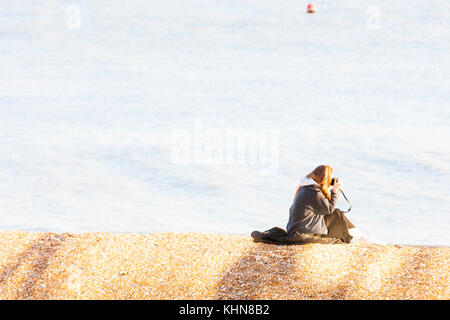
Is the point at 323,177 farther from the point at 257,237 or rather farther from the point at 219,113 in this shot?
the point at 219,113

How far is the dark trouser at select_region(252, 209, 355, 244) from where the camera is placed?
5430 mm

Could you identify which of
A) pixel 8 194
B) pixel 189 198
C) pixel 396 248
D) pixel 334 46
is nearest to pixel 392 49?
pixel 334 46

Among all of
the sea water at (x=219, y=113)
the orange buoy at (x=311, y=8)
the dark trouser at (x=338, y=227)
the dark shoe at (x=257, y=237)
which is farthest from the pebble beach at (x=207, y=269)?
the orange buoy at (x=311, y=8)

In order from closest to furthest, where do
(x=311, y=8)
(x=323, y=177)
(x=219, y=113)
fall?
1. (x=323, y=177)
2. (x=219, y=113)
3. (x=311, y=8)

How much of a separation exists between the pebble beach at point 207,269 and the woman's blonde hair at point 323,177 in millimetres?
504

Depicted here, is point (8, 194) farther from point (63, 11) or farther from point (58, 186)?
point (63, 11)

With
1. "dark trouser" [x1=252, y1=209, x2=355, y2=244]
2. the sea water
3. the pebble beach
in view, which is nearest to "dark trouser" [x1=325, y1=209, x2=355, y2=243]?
"dark trouser" [x1=252, y1=209, x2=355, y2=244]

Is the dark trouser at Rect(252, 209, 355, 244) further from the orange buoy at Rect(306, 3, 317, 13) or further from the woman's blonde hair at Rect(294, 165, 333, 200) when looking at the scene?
the orange buoy at Rect(306, 3, 317, 13)

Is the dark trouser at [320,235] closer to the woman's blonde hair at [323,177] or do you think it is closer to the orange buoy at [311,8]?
the woman's blonde hair at [323,177]

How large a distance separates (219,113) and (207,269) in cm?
1302

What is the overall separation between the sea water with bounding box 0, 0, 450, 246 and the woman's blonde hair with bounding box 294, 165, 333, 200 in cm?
366

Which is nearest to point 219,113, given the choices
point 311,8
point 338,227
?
point 338,227

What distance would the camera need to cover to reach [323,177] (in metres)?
5.49

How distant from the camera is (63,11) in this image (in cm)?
3022
